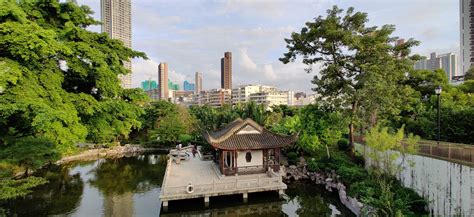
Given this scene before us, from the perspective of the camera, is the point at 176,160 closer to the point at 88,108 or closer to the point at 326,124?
the point at 326,124

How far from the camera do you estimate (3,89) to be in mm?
7133

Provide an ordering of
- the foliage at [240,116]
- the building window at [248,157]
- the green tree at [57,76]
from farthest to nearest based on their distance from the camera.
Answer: the foliage at [240,116]
the building window at [248,157]
the green tree at [57,76]

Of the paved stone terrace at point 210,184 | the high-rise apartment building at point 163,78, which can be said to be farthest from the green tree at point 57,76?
the high-rise apartment building at point 163,78

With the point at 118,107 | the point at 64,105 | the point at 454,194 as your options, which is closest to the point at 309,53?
the point at 454,194

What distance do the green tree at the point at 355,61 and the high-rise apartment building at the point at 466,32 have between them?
47050mm

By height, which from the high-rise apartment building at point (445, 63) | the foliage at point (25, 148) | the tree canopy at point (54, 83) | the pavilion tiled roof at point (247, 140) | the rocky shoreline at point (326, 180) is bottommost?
the rocky shoreline at point (326, 180)

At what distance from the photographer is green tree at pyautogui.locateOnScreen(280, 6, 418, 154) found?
18.4m

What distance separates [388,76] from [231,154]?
11.8 metres

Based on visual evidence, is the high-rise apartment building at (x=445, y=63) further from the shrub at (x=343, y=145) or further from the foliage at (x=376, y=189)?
the foliage at (x=376, y=189)

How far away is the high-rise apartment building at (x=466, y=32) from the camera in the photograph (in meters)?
52.9

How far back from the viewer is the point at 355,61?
19.2 metres

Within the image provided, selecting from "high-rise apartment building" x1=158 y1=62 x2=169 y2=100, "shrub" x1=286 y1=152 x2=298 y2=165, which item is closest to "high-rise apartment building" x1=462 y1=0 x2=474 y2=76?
"shrub" x1=286 y1=152 x2=298 y2=165

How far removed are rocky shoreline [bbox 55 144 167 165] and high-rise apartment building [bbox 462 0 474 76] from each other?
59922mm

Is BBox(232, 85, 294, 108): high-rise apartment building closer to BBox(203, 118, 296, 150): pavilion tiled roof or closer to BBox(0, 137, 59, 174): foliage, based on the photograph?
BBox(203, 118, 296, 150): pavilion tiled roof
